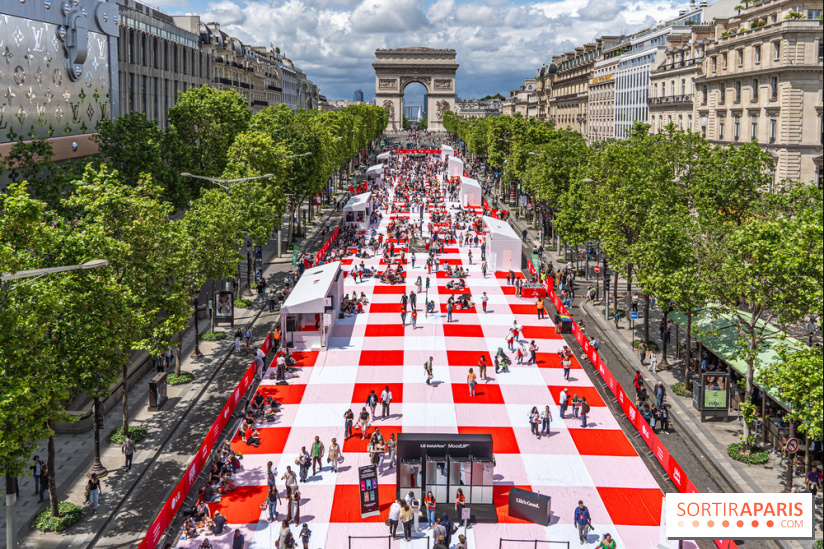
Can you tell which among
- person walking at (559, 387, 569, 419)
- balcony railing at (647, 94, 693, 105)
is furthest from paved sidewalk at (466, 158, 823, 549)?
balcony railing at (647, 94, 693, 105)

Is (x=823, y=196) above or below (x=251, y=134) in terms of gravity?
below

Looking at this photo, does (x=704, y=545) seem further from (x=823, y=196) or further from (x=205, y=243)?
(x=205, y=243)

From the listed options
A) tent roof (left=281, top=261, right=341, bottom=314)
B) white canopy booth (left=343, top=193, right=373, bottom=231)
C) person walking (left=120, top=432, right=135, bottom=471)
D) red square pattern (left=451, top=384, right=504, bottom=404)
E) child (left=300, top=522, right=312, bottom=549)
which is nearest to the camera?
child (left=300, top=522, right=312, bottom=549)

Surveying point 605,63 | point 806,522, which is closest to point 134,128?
point 806,522

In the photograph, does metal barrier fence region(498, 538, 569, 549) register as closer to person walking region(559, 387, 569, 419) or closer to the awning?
person walking region(559, 387, 569, 419)

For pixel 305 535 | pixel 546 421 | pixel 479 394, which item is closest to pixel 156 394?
pixel 305 535

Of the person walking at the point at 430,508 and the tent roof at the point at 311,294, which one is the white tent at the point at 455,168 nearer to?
the tent roof at the point at 311,294

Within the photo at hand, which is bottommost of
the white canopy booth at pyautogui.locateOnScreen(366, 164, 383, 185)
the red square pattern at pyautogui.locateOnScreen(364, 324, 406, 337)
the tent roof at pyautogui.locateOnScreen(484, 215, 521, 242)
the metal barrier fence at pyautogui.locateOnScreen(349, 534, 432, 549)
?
the metal barrier fence at pyautogui.locateOnScreen(349, 534, 432, 549)
